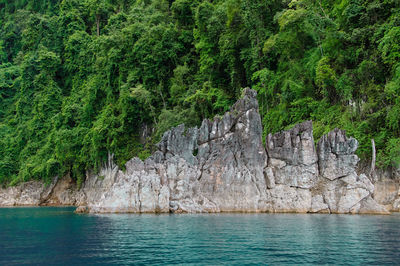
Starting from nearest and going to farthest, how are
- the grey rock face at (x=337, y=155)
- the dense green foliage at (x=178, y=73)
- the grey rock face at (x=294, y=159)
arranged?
the grey rock face at (x=337, y=155) < the grey rock face at (x=294, y=159) < the dense green foliage at (x=178, y=73)

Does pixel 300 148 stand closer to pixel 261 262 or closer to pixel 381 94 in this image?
pixel 381 94

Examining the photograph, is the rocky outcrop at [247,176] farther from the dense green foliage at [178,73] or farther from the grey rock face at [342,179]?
the dense green foliage at [178,73]

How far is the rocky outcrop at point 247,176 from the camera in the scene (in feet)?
88.5

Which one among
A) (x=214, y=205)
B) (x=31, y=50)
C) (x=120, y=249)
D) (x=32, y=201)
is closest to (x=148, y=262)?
(x=120, y=249)

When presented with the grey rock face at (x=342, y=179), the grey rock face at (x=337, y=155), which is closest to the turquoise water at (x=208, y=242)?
the grey rock face at (x=342, y=179)

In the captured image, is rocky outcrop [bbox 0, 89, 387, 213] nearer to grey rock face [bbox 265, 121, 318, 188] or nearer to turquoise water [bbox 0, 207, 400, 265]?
grey rock face [bbox 265, 121, 318, 188]

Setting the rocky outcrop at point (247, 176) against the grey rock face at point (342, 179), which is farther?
the rocky outcrop at point (247, 176)

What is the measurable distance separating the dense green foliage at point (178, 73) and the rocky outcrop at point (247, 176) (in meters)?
2.39

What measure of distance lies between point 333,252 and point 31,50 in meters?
59.4

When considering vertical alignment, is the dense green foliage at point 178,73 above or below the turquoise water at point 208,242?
above

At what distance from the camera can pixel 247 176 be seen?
27.9 m

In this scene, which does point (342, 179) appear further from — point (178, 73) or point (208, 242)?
point (178, 73)

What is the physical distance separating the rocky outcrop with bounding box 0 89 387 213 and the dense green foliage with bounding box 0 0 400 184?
7.83ft

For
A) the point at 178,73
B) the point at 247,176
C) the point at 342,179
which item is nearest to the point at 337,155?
the point at 342,179
